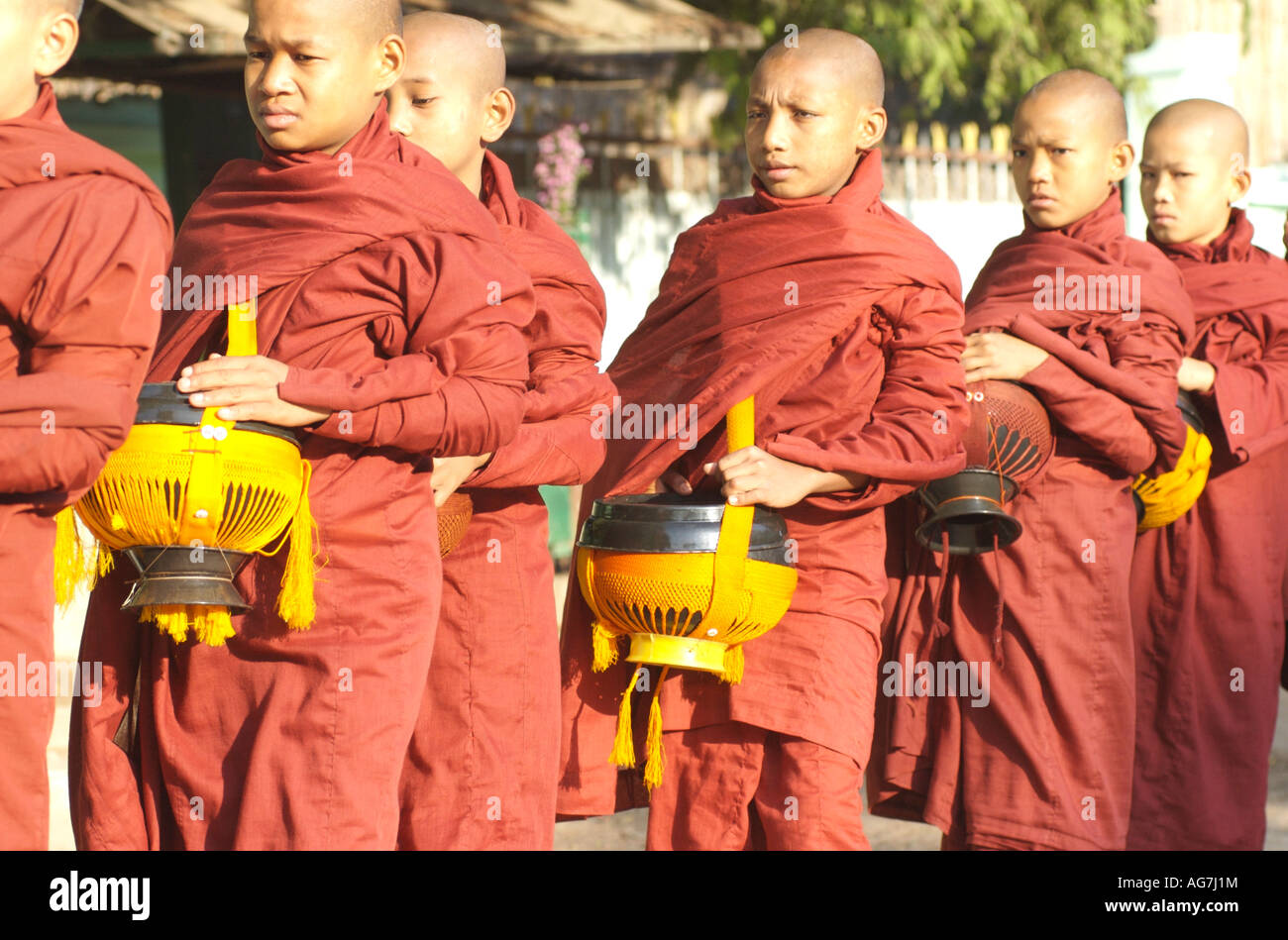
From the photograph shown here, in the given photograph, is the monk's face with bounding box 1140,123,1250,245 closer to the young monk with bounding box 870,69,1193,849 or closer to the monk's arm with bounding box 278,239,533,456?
the young monk with bounding box 870,69,1193,849

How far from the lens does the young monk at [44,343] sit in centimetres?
254

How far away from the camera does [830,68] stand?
3.84 m

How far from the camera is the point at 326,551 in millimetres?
3020

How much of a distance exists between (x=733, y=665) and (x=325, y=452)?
3.38ft

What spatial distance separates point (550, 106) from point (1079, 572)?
385 inches

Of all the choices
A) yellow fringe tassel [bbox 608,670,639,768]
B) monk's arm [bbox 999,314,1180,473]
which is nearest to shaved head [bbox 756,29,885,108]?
monk's arm [bbox 999,314,1180,473]

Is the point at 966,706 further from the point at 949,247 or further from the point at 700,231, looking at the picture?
the point at 949,247

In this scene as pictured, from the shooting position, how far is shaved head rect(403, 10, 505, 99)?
12.7 feet

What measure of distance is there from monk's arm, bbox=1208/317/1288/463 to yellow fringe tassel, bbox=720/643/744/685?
1832 millimetres

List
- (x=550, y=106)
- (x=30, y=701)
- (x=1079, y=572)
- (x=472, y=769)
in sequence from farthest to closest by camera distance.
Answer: (x=550, y=106) < (x=1079, y=572) < (x=472, y=769) < (x=30, y=701)

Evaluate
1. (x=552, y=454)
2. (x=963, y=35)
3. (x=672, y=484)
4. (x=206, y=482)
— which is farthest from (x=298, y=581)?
(x=963, y=35)

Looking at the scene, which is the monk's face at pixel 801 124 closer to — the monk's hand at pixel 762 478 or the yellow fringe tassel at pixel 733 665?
the monk's hand at pixel 762 478

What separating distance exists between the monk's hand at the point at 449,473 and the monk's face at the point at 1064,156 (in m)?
1.88

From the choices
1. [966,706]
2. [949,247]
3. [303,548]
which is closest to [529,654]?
[303,548]
